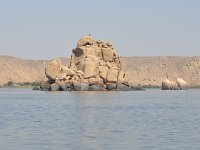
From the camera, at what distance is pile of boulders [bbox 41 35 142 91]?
140250mm

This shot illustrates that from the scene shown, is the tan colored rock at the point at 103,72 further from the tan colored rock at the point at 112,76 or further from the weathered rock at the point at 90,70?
the tan colored rock at the point at 112,76

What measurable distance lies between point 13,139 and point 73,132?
5.06 metres

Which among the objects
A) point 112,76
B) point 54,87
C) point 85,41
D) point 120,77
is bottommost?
point 54,87

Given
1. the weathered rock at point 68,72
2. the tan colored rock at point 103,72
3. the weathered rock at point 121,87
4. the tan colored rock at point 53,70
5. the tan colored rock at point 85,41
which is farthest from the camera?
the tan colored rock at point 85,41

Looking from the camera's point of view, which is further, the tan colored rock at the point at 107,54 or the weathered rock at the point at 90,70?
the tan colored rock at the point at 107,54

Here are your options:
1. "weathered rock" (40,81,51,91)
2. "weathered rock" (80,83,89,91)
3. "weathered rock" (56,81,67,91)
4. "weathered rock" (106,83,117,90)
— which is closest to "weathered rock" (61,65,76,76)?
"weathered rock" (56,81,67,91)

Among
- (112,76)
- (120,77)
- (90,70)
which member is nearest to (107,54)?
(120,77)

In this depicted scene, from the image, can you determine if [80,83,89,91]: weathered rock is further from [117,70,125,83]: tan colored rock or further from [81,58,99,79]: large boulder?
[117,70,125,83]: tan colored rock

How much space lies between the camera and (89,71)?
14225 centimetres

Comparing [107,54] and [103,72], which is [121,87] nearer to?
[103,72]

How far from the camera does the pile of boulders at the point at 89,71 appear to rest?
14025cm

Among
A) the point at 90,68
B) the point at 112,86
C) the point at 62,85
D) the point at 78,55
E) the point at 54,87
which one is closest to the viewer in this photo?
the point at 62,85

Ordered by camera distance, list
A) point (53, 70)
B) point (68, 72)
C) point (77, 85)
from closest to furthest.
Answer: point (77, 85) → point (68, 72) → point (53, 70)

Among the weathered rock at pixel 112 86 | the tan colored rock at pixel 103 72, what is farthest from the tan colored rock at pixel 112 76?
the weathered rock at pixel 112 86
